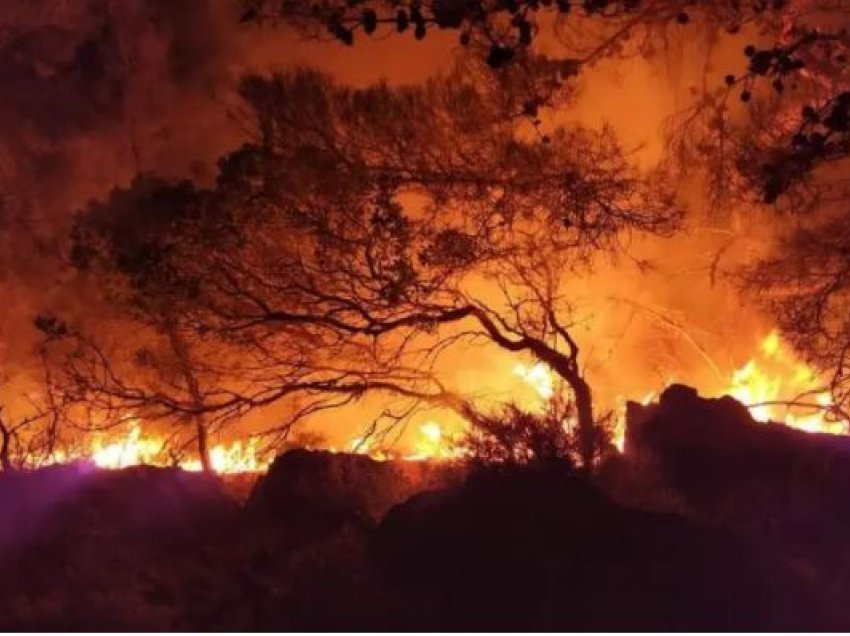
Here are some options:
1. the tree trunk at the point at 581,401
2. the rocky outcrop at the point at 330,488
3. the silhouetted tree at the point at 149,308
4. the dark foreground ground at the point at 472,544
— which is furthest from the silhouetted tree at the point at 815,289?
the silhouetted tree at the point at 149,308

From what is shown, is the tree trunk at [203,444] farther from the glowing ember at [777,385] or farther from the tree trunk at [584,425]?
the glowing ember at [777,385]

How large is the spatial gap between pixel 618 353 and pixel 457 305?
4.16m

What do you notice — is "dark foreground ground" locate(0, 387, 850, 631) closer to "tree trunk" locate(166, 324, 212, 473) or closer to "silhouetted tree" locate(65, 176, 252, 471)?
"tree trunk" locate(166, 324, 212, 473)

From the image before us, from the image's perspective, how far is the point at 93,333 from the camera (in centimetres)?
1389

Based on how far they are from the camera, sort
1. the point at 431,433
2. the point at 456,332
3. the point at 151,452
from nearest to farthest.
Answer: the point at 151,452
the point at 431,433
the point at 456,332

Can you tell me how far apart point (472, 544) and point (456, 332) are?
6.11 metres

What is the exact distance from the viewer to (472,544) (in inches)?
312

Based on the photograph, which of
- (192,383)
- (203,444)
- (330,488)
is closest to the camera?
(330,488)

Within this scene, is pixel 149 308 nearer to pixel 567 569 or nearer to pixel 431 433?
pixel 431 433

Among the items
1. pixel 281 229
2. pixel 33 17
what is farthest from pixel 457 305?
pixel 33 17

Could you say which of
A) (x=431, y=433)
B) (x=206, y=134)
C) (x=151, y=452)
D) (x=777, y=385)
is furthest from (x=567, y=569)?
(x=206, y=134)

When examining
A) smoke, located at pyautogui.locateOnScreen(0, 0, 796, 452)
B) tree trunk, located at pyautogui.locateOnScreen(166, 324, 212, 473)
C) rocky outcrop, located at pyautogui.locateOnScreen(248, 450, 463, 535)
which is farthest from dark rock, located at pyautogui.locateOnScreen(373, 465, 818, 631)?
smoke, located at pyautogui.locateOnScreen(0, 0, 796, 452)

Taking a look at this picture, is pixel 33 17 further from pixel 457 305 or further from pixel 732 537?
pixel 732 537

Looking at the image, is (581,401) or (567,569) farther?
(581,401)
